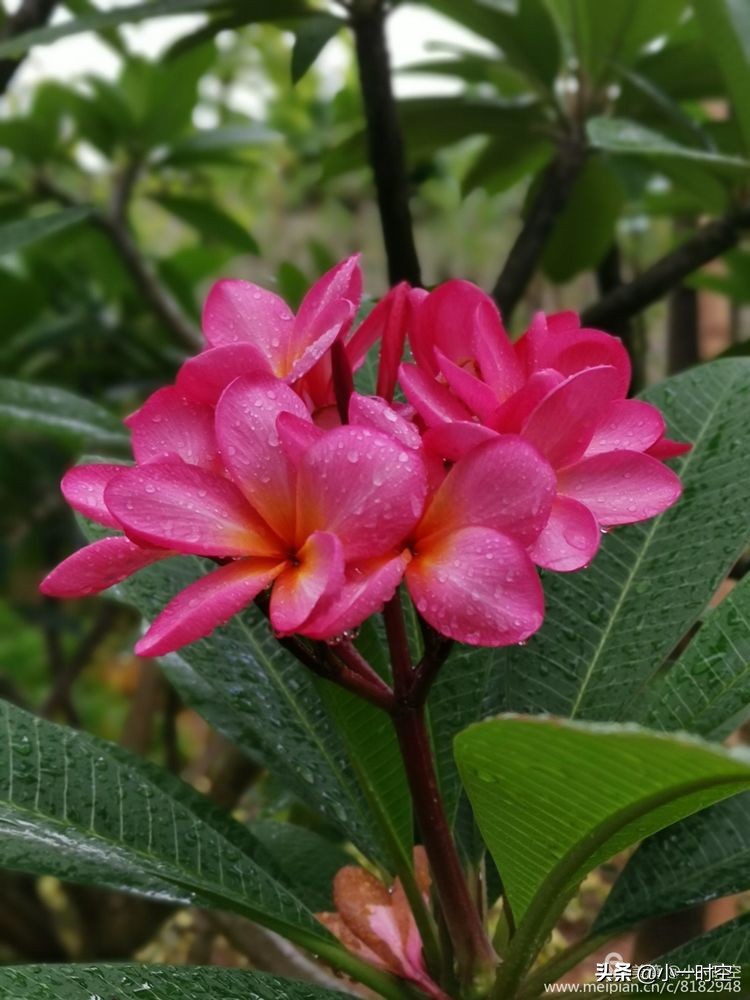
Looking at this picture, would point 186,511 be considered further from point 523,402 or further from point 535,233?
point 535,233

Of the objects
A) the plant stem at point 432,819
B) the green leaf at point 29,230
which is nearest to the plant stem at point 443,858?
the plant stem at point 432,819

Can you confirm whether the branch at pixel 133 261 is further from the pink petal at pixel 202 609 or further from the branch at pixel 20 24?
the pink petal at pixel 202 609

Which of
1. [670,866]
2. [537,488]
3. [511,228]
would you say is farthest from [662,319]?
[537,488]

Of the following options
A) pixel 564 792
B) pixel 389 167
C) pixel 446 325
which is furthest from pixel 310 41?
pixel 564 792

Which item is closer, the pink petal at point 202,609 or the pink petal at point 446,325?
the pink petal at point 202,609

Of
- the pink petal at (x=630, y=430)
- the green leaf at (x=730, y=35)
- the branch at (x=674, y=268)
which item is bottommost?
the branch at (x=674, y=268)

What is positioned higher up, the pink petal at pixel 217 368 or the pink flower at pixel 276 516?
the pink petal at pixel 217 368
